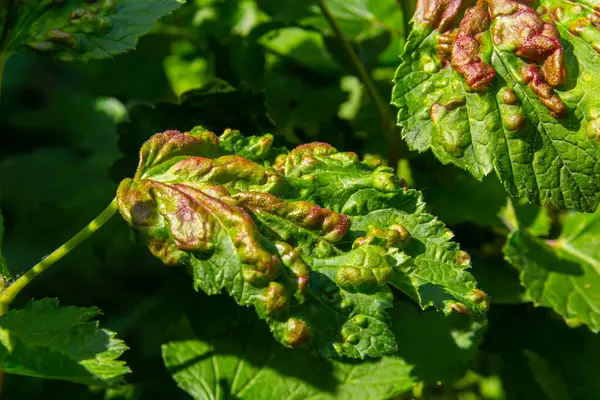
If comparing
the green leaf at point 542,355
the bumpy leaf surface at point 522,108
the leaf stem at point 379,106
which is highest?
the bumpy leaf surface at point 522,108

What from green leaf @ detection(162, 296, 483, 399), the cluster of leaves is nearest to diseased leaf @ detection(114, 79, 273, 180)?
the cluster of leaves

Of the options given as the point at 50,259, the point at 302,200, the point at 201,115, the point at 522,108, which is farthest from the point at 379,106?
the point at 50,259

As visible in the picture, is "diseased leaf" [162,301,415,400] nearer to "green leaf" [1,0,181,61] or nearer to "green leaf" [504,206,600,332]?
"green leaf" [504,206,600,332]

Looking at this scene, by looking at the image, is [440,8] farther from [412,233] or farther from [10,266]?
[10,266]

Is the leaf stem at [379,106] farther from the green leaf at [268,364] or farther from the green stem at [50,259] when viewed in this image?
the green stem at [50,259]

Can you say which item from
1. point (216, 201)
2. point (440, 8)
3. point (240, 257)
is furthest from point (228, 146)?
point (440, 8)

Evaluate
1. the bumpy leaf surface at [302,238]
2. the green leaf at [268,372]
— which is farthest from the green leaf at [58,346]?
the green leaf at [268,372]
